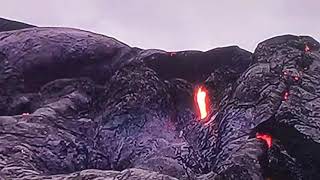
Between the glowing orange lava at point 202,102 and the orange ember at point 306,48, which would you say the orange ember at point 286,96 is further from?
the orange ember at point 306,48

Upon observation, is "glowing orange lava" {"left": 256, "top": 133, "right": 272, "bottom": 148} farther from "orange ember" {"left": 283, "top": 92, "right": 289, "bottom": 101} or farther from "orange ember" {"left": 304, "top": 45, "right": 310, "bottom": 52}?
"orange ember" {"left": 304, "top": 45, "right": 310, "bottom": 52}

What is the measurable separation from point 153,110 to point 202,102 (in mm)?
2117

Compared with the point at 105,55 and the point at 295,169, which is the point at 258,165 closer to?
the point at 295,169

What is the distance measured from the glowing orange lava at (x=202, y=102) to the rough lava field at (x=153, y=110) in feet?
0.18

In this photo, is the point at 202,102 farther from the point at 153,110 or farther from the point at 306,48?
the point at 306,48

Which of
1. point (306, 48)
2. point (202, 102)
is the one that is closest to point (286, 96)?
point (306, 48)

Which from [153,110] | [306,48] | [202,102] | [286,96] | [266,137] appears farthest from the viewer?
[202,102]

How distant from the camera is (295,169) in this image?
13367 millimetres

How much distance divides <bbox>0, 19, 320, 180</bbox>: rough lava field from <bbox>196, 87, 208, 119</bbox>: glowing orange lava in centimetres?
6

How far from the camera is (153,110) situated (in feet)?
63.2

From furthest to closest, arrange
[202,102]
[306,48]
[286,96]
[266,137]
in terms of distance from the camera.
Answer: [202,102] → [306,48] → [286,96] → [266,137]

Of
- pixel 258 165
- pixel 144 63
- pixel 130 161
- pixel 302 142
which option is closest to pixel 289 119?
pixel 302 142

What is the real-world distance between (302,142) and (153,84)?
7.96 m

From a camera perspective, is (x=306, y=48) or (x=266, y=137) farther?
(x=306, y=48)
